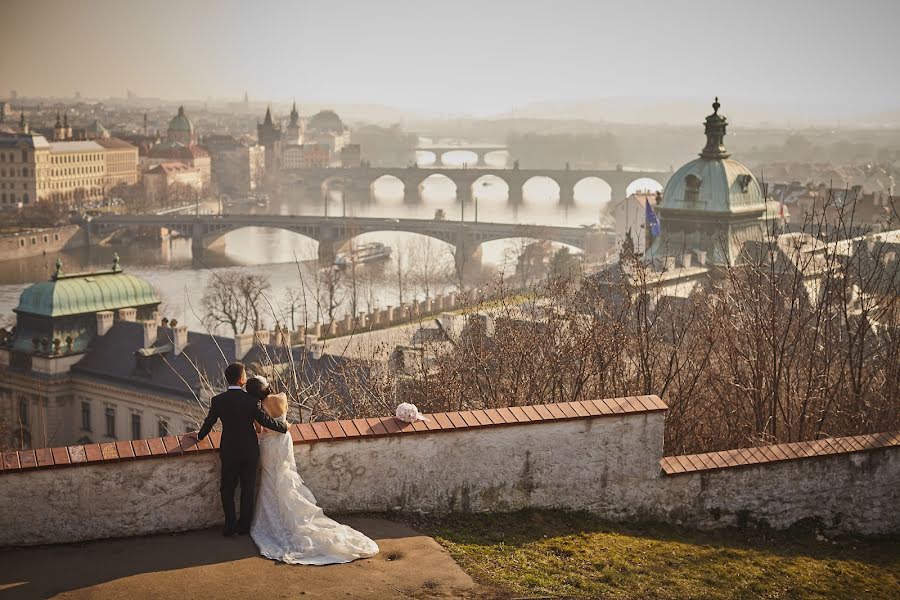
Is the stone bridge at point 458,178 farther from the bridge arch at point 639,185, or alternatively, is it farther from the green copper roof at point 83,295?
the green copper roof at point 83,295

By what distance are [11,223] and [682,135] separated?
8484 cm

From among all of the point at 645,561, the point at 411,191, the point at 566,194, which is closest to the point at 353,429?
the point at 645,561

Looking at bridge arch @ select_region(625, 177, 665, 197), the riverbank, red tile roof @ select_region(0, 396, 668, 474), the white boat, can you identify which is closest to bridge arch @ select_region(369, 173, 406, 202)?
bridge arch @ select_region(625, 177, 665, 197)

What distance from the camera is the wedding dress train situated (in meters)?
5.81

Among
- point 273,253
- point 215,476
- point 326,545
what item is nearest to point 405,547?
point 326,545

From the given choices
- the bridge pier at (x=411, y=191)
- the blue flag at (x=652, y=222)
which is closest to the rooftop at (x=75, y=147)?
the bridge pier at (x=411, y=191)

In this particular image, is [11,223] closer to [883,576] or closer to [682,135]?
[883,576]

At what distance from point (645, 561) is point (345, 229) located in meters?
50.2

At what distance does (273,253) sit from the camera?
57.0m

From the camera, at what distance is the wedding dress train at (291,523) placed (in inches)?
229

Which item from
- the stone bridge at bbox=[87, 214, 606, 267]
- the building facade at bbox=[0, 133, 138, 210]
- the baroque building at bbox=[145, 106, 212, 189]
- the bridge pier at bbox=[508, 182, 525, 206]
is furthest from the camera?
the baroque building at bbox=[145, 106, 212, 189]

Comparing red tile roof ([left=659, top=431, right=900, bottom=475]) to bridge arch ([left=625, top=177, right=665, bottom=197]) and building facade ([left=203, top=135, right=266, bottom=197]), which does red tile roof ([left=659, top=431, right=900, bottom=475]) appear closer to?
bridge arch ([left=625, top=177, right=665, bottom=197])

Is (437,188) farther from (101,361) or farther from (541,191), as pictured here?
(101,361)

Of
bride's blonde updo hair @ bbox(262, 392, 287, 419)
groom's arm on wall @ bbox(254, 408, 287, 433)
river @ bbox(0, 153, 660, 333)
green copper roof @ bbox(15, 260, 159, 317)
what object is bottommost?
river @ bbox(0, 153, 660, 333)
